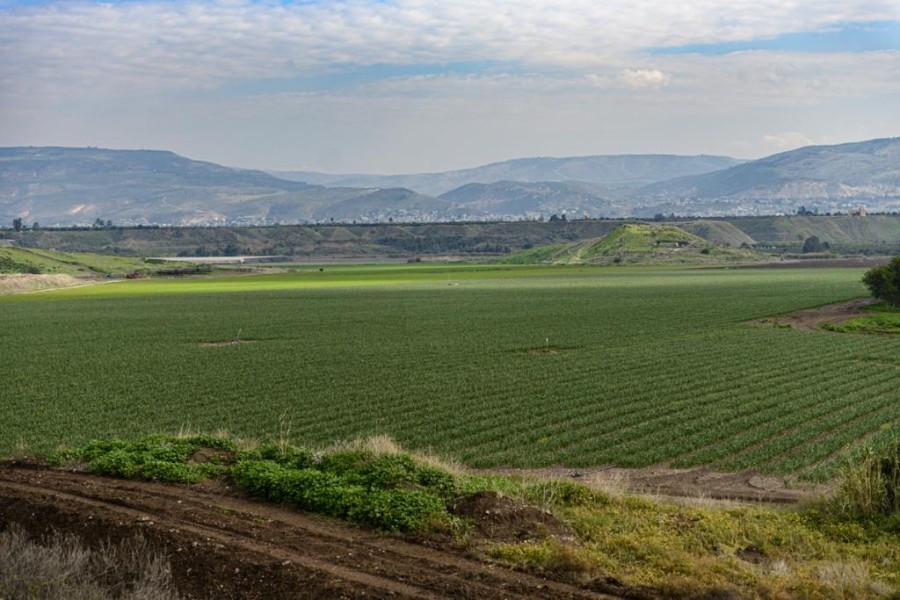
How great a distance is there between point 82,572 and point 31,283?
136 metres

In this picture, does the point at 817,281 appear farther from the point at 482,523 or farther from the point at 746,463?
the point at 482,523

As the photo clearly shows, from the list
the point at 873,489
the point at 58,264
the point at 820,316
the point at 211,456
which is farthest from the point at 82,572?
the point at 58,264

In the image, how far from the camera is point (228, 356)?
5191 centimetres

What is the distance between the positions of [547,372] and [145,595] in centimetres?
3215

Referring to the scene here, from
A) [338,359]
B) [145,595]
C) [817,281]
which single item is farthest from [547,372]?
[817,281]

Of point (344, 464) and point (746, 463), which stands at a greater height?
point (344, 464)

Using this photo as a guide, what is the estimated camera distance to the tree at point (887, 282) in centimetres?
7419

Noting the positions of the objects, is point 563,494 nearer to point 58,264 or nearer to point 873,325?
point 873,325

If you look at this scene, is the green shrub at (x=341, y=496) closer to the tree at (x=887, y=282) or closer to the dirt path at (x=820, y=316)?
the dirt path at (x=820, y=316)

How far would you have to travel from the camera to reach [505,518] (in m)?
14.5

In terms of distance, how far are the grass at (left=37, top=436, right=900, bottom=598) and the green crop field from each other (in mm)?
7689

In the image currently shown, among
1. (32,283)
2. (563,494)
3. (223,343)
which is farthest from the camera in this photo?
(32,283)

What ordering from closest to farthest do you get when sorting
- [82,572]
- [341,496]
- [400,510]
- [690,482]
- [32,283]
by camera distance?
[82,572] → [400,510] → [341,496] → [690,482] → [32,283]

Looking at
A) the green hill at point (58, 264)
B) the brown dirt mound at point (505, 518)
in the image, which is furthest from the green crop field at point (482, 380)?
the green hill at point (58, 264)
